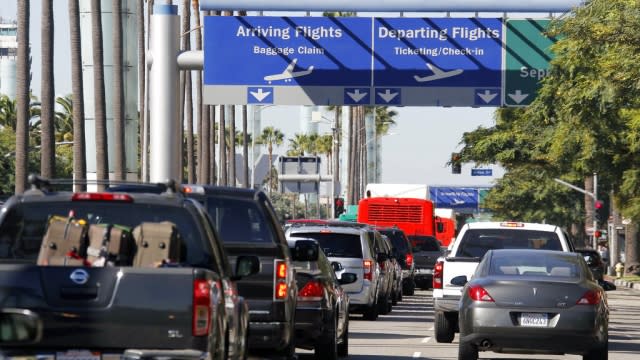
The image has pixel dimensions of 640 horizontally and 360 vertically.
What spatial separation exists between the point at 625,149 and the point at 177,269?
34.6 metres

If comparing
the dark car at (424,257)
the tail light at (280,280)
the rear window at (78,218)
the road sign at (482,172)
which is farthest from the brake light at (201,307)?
the road sign at (482,172)

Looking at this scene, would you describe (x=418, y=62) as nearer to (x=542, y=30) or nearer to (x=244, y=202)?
(x=542, y=30)

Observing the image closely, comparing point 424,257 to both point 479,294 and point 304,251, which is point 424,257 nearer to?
point 479,294

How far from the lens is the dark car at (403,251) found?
44719 millimetres

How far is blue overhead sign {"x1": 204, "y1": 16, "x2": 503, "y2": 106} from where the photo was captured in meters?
39.5

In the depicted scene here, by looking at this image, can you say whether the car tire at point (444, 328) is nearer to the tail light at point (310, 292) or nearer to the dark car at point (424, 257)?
the tail light at point (310, 292)

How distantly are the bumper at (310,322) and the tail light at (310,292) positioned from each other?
0.11 meters

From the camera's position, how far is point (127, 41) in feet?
182

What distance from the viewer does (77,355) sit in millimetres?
11336

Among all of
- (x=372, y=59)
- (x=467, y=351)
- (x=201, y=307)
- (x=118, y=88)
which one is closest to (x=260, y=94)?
(x=372, y=59)

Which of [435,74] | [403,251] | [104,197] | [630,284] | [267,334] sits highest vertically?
[435,74]

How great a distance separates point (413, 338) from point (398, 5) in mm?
11398

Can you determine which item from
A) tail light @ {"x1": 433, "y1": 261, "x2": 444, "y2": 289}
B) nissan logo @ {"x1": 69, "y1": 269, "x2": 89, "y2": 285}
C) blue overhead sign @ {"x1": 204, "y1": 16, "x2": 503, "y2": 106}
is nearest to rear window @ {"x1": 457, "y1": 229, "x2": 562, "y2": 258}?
tail light @ {"x1": 433, "y1": 261, "x2": 444, "y2": 289}

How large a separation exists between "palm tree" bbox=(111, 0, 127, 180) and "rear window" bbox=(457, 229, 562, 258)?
89.8 feet
